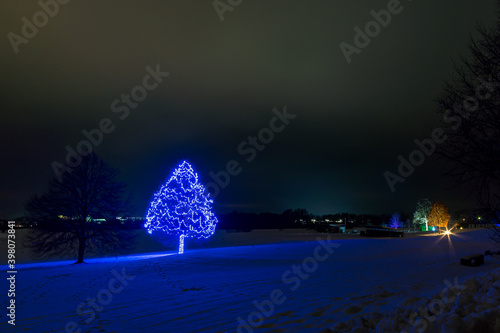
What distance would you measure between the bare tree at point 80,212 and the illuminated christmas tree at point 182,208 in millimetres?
2929

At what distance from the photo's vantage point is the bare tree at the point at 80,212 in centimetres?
2156

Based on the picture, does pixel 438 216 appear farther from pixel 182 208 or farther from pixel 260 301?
pixel 260 301

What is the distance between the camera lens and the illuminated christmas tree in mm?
26438

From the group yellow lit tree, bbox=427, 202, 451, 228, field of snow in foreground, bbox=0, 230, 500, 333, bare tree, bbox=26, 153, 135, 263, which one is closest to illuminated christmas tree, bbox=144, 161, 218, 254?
bare tree, bbox=26, 153, 135, 263

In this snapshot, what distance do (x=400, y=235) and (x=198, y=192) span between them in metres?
29.7

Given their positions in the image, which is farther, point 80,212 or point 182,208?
point 182,208

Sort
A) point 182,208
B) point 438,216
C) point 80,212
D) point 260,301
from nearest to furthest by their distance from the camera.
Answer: point 260,301
point 80,212
point 182,208
point 438,216

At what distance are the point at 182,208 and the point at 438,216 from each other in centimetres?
7035

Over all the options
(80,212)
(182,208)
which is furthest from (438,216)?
(80,212)

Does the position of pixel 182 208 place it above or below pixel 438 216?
above

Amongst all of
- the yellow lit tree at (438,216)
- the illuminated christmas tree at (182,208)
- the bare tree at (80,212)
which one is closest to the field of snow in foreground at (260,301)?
the bare tree at (80,212)

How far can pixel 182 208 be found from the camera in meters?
26.8

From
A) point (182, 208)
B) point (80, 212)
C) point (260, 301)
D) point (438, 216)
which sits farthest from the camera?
point (438, 216)

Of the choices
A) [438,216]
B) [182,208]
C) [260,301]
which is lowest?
[438,216]
